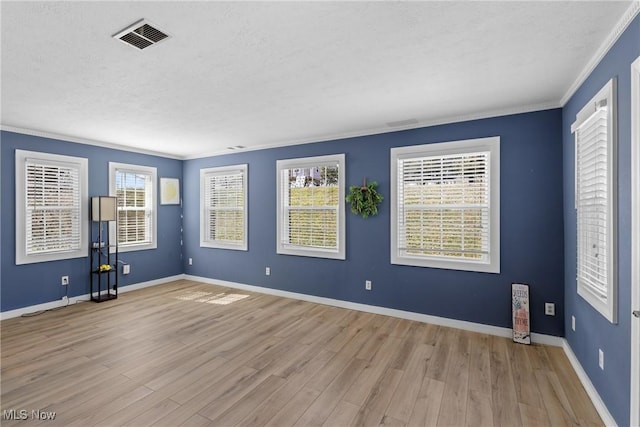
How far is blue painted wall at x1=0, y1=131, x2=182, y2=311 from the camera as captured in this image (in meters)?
4.03

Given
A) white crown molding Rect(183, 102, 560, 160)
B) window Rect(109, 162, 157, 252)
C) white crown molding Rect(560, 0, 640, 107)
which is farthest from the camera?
window Rect(109, 162, 157, 252)

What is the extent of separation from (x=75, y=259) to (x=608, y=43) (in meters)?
6.54

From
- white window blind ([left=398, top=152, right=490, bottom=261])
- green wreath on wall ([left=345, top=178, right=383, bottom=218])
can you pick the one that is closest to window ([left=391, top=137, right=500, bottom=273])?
white window blind ([left=398, top=152, right=490, bottom=261])

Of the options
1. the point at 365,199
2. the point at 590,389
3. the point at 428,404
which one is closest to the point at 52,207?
the point at 365,199

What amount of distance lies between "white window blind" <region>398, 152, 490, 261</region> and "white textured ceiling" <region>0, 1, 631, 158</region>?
584 mm

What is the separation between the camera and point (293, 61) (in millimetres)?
2336

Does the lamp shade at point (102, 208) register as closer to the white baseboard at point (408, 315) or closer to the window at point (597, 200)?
the white baseboard at point (408, 315)

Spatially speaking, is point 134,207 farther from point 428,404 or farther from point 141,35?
point 428,404

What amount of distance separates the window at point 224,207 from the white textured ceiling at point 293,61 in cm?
185

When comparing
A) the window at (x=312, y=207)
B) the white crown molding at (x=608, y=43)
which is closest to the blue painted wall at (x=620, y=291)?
the white crown molding at (x=608, y=43)

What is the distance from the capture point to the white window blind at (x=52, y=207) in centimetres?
425

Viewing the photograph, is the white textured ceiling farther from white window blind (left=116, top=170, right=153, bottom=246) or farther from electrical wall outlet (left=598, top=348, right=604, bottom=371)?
electrical wall outlet (left=598, top=348, right=604, bottom=371)

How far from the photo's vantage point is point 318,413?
2.17 meters

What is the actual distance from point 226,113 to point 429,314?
350 centimetres
